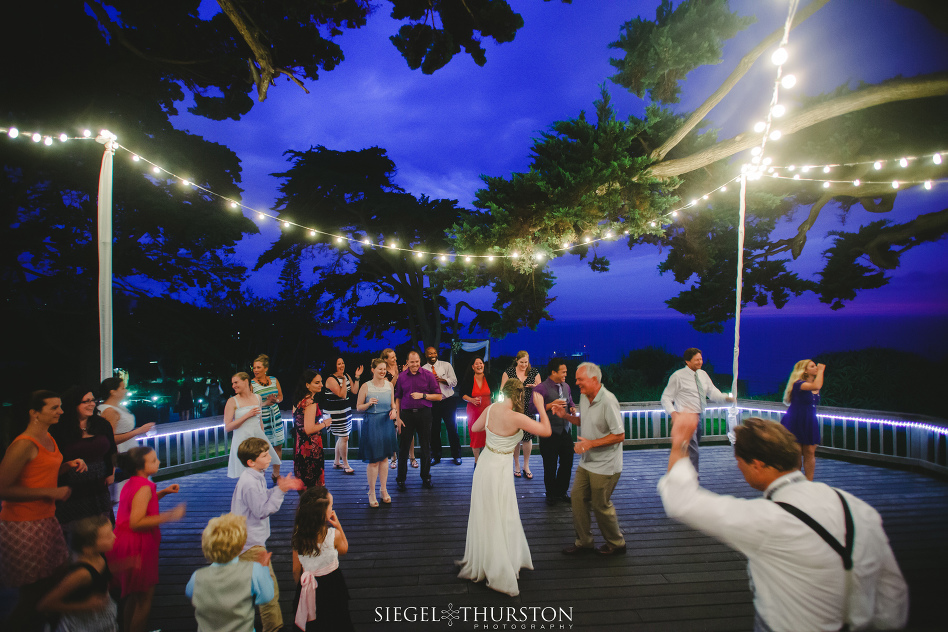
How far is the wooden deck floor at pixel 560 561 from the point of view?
9.58ft

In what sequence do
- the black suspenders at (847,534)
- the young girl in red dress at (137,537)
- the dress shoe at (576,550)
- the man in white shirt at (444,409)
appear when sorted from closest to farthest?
the black suspenders at (847,534)
the young girl in red dress at (137,537)
the dress shoe at (576,550)
the man in white shirt at (444,409)

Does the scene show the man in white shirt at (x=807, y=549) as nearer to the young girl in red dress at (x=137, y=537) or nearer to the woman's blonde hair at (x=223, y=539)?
the woman's blonde hair at (x=223, y=539)

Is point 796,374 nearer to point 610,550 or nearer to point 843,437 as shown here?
point 843,437

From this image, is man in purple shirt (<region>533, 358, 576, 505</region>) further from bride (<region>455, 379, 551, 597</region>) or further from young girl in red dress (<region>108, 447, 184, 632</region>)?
young girl in red dress (<region>108, 447, 184, 632</region>)

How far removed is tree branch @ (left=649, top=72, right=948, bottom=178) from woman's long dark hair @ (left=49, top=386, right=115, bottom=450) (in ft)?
24.0

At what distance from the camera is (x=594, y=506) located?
3.67 meters

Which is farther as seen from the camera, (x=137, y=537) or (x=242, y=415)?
(x=242, y=415)

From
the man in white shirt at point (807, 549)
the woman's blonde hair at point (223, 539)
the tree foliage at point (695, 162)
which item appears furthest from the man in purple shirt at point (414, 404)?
the man in white shirt at point (807, 549)

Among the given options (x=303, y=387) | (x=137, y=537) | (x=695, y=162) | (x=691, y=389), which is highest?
(x=695, y=162)

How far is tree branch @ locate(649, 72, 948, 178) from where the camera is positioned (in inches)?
171

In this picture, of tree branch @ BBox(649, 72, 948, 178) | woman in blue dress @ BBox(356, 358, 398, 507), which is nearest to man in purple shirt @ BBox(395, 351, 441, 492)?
woman in blue dress @ BBox(356, 358, 398, 507)

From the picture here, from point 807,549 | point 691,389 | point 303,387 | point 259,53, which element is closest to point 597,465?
point 691,389

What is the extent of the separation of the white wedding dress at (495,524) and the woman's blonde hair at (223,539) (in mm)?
1734

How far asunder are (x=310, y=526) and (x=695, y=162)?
6229 mm
